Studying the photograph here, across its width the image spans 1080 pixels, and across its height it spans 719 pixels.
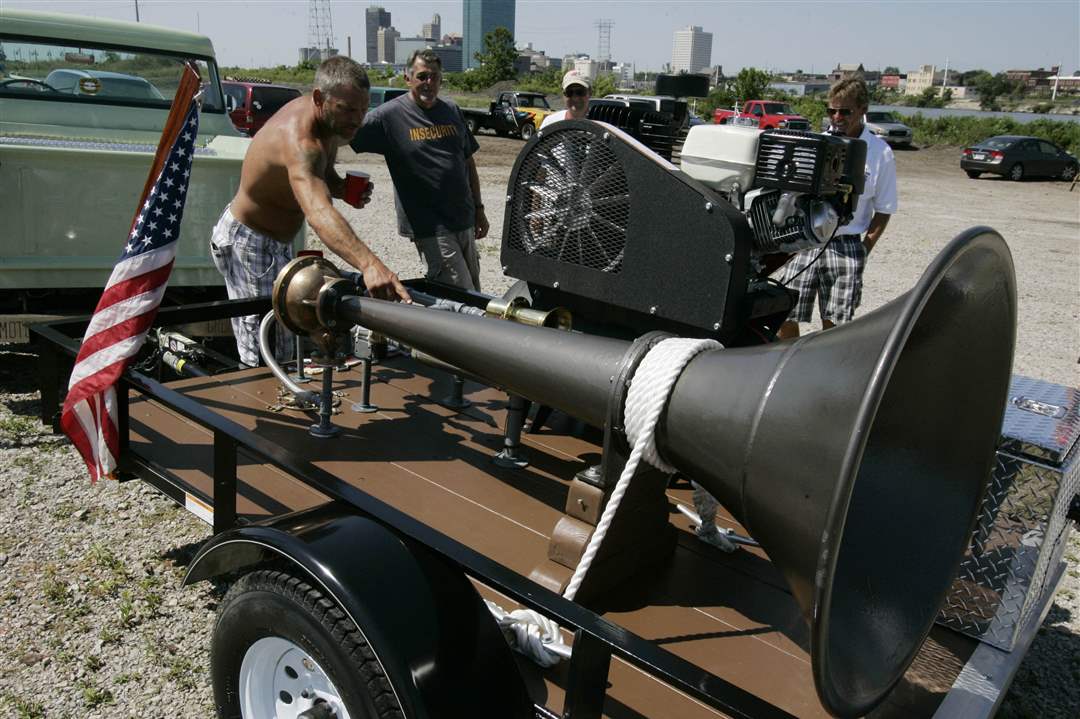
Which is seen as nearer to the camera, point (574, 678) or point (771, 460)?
point (771, 460)

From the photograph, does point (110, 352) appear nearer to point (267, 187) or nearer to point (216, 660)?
point (216, 660)

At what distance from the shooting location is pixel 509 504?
10.2 ft

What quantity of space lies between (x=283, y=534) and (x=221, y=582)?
5.62ft

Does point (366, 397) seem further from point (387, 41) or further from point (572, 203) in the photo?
point (387, 41)

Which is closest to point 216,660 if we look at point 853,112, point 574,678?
point 574,678

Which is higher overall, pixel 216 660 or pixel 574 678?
pixel 574 678

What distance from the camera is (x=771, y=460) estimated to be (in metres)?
1.54

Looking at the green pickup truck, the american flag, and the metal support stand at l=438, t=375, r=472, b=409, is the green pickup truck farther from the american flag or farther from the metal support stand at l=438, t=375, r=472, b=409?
the metal support stand at l=438, t=375, r=472, b=409

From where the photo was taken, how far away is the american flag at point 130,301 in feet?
9.43

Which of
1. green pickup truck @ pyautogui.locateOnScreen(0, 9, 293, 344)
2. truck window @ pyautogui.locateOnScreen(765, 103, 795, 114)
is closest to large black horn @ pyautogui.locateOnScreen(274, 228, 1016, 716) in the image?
green pickup truck @ pyautogui.locateOnScreen(0, 9, 293, 344)

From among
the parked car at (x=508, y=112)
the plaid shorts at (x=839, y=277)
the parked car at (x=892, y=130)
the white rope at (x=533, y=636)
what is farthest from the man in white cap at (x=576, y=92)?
the parked car at (x=892, y=130)

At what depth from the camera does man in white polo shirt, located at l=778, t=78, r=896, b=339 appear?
15.6ft

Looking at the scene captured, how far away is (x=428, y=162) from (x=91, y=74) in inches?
123

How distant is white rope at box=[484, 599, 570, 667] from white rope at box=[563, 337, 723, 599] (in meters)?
0.50
